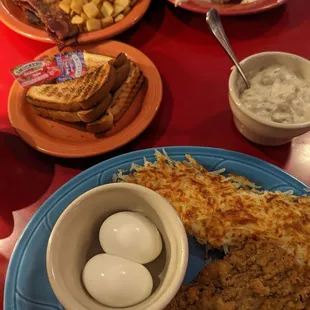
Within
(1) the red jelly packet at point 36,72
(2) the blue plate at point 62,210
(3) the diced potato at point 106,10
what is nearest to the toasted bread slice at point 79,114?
(1) the red jelly packet at point 36,72

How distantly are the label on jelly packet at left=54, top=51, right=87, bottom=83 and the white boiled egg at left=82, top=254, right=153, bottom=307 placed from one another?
865 mm

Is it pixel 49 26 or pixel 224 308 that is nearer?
pixel 224 308

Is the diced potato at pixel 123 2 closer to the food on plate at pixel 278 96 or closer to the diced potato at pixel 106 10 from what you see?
the diced potato at pixel 106 10

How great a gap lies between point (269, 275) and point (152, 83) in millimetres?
846

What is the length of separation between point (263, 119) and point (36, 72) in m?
0.89

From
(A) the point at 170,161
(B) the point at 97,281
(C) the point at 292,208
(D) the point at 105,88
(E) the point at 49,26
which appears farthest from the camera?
(E) the point at 49,26

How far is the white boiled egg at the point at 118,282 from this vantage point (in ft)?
2.95

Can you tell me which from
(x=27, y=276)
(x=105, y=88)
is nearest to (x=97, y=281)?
(x=27, y=276)

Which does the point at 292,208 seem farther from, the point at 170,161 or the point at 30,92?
the point at 30,92

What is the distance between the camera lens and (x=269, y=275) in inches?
40.1

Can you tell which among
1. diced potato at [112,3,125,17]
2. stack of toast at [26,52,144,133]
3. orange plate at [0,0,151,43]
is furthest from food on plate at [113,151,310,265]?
diced potato at [112,3,125,17]

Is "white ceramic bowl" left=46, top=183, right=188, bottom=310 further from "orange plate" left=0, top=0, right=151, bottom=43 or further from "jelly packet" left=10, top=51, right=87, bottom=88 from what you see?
"orange plate" left=0, top=0, right=151, bottom=43

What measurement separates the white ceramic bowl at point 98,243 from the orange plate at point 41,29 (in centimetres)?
92

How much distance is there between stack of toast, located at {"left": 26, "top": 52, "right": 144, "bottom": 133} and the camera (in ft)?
4.67
